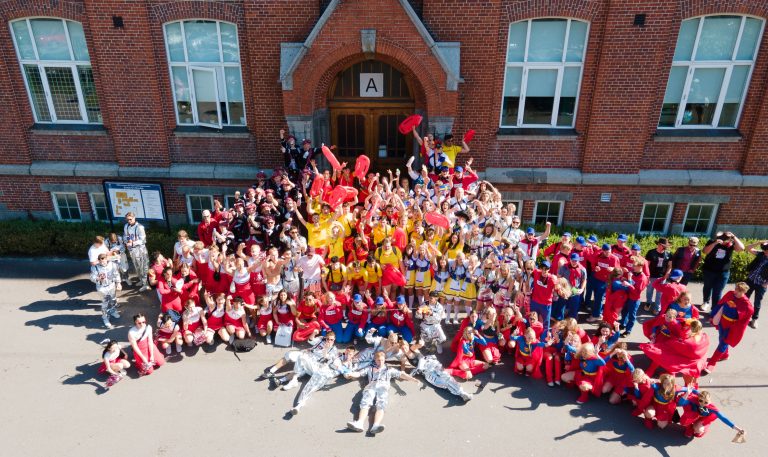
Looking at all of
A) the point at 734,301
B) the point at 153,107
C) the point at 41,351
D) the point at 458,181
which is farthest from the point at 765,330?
the point at 153,107

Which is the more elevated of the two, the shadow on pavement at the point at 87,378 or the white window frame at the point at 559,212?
the white window frame at the point at 559,212

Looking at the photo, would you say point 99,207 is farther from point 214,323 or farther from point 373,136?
point 373,136

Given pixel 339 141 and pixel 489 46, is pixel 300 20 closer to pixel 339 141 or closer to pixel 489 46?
pixel 339 141

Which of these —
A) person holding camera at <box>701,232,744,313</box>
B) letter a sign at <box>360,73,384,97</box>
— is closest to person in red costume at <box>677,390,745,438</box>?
person holding camera at <box>701,232,744,313</box>

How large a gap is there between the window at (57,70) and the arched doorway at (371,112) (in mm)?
5989

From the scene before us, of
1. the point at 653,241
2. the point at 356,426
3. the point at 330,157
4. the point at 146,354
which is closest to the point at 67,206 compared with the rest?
the point at 146,354

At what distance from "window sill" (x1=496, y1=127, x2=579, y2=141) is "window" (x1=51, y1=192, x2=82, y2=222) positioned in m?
11.2

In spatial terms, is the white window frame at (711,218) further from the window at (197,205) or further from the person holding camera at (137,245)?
the person holding camera at (137,245)

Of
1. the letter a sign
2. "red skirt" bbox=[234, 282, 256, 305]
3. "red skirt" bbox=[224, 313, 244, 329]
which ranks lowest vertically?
"red skirt" bbox=[224, 313, 244, 329]

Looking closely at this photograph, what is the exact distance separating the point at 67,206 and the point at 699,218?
53.9ft

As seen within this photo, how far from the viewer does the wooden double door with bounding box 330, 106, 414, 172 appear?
509 inches

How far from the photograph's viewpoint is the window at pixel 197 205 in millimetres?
13275

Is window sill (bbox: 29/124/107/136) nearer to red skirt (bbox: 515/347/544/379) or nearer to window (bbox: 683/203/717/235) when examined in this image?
red skirt (bbox: 515/347/544/379)

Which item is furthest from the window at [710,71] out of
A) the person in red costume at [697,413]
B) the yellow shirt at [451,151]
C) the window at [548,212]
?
the person in red costume at [697,413]
